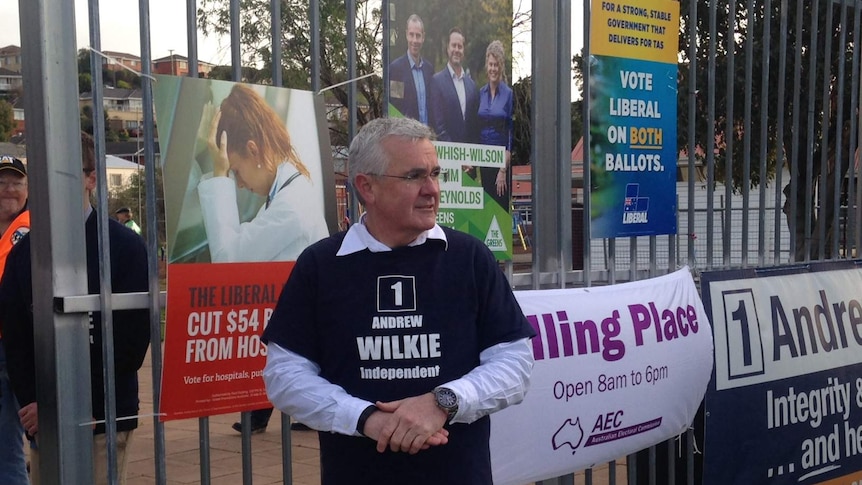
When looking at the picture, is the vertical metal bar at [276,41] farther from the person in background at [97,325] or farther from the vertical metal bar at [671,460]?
the vertical metal bar at [671,460]

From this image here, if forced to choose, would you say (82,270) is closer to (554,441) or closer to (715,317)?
(554,441)

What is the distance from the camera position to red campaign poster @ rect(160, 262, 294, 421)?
2.97 metres

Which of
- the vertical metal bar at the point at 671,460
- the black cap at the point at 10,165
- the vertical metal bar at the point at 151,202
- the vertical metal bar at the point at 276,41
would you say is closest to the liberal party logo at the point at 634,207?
the vertical metal bar at the point at 671,460

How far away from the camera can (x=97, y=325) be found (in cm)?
327

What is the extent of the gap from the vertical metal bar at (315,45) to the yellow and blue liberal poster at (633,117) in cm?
140

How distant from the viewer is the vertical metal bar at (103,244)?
2893mm

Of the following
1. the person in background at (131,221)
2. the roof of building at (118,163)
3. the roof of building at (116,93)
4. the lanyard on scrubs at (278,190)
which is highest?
the roof of building at (116,93)

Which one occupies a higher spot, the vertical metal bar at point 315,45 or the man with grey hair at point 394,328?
the vertical metal bar at point 315,45

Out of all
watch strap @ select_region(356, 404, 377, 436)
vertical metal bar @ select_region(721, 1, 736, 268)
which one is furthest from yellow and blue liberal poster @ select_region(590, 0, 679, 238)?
watch strap @ select_region(356, 404, 377, 436)

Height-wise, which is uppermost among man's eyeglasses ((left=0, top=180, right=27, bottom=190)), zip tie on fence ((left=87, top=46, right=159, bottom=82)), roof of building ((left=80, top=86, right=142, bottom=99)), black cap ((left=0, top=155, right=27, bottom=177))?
zip tie on fence ((left=87, top=46, right=159, bottom=82))

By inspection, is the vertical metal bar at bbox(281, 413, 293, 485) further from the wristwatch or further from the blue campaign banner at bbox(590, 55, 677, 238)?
the blue campaign banner at bbox(590, 55, 677, 238)

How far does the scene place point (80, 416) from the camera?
9.55 ft

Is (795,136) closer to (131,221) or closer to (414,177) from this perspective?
(414,177)

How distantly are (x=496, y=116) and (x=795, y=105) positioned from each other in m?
2.27
